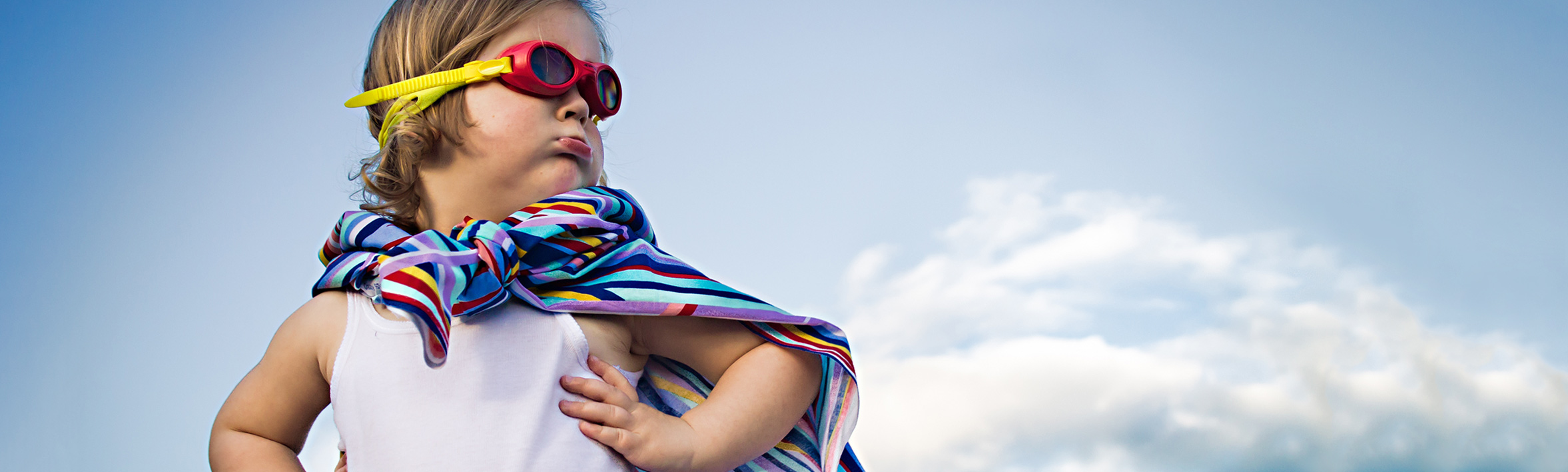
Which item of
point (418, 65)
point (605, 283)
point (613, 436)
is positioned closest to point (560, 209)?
point (605, 283)

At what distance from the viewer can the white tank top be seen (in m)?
1.29

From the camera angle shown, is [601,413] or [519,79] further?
[519,79]

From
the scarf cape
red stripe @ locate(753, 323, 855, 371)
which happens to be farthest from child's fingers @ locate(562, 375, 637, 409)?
red stripe @ locate(753, 323, 855, 371)

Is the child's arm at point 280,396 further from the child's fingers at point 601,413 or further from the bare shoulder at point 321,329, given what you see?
the child's fingers at point 601,413

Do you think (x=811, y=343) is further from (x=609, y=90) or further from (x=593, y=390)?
(x=609, y=90)

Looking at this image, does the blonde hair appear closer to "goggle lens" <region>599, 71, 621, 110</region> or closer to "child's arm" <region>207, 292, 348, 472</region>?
"goggle lens" <region>599, 71, 621, 110</region>

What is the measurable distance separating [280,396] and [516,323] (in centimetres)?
37

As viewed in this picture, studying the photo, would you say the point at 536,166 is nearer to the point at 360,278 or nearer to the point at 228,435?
the point at 360,278

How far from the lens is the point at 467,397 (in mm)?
1311

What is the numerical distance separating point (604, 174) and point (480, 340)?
0.74 meters

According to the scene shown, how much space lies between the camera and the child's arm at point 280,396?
1404mm

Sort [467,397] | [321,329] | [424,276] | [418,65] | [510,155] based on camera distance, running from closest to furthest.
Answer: [424,276] < [467,397] < [321,329] < [510,155] < [418,65]

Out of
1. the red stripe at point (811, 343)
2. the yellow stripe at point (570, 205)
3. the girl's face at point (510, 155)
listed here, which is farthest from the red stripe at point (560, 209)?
the red stripe at point (811, 343)

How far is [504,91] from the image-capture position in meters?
1.61
